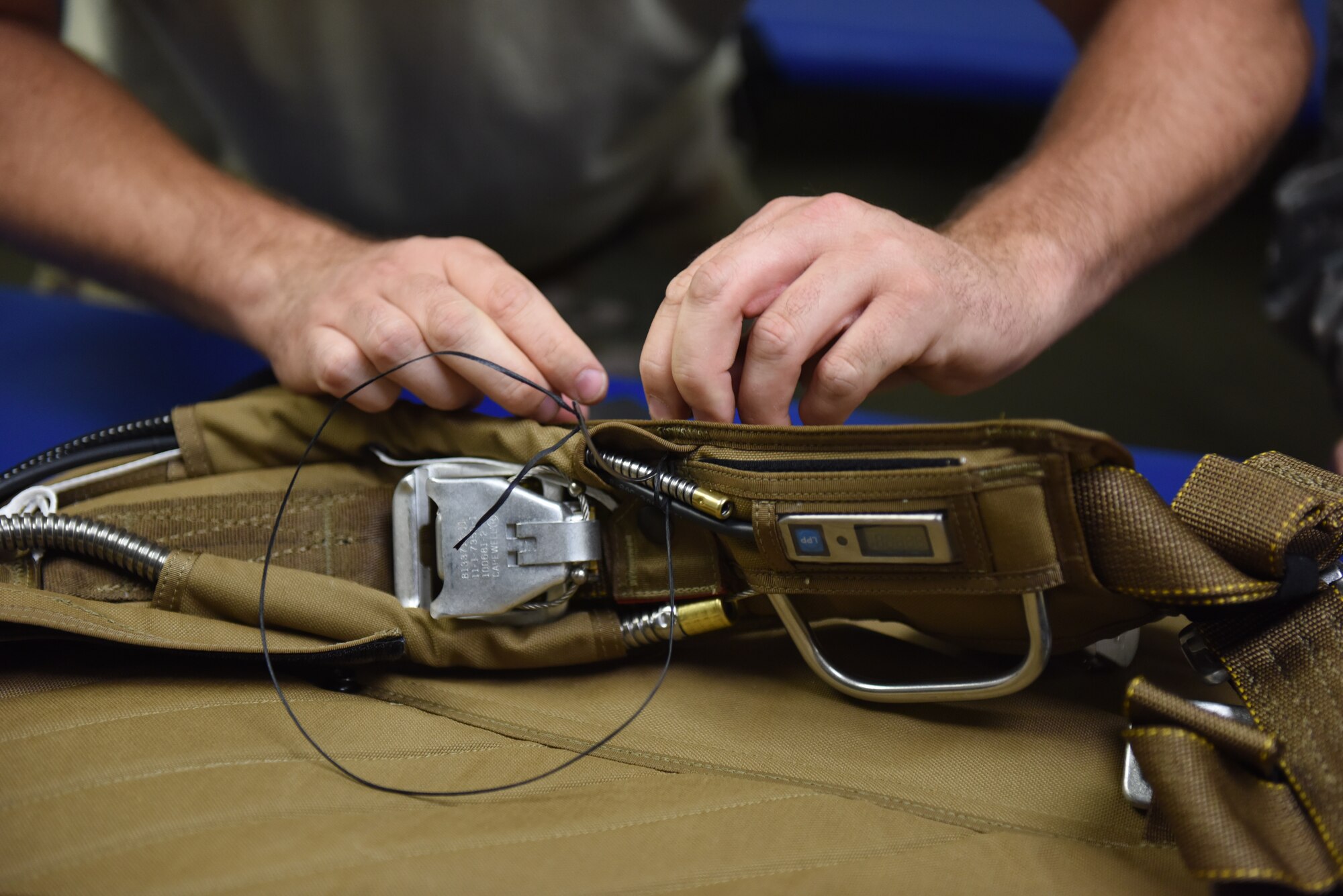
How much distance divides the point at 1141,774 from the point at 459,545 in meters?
0.42

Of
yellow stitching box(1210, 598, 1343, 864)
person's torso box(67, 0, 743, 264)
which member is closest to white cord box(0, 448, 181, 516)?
person's torso box(67, 0, 743, 264)

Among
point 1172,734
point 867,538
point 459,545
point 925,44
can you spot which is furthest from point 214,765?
point 925,44

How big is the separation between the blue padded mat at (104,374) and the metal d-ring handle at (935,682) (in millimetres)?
363

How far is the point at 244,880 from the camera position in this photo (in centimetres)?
46

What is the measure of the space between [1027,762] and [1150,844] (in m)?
0.07

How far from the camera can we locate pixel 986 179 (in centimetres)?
222

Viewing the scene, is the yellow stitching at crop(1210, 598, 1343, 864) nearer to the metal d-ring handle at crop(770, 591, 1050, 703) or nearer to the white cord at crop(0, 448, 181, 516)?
the metal d-ring handle at crop(770, 591, 1050, 703)

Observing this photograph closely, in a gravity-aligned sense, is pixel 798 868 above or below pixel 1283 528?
below

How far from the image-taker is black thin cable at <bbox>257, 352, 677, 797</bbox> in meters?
0.54

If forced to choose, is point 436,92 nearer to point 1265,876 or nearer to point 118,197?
point 118,197

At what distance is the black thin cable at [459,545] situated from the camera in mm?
543

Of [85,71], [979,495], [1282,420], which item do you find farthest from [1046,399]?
[85,71]

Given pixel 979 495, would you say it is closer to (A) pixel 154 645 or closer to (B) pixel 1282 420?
(A) pixel 154 645

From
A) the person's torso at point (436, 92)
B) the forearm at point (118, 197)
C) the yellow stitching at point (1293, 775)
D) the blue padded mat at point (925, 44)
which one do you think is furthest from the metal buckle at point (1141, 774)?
the blue padded mat at point (925, 44)
